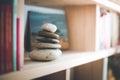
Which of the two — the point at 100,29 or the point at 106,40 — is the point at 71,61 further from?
the point at 106,40

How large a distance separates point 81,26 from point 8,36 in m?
0.74

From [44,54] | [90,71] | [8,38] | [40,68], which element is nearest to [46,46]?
[44,54]

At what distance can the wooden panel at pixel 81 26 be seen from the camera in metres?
1.22

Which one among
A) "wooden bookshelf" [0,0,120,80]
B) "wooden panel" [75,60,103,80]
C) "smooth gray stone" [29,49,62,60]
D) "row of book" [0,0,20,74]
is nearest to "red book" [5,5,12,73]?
"row of book" [0,0,20,74]

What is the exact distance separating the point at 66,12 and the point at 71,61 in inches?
22.4

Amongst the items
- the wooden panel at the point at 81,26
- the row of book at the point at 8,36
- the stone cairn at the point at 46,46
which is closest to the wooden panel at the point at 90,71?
the wooden panel at the point at 81,26

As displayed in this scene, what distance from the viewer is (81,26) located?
128 cm

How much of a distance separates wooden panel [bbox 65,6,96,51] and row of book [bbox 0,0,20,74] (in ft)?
2.25

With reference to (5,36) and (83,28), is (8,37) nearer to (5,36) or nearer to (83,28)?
(5,36)

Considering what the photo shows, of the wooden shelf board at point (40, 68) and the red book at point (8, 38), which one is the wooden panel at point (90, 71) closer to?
the wooden shelf board at point (40, 68)

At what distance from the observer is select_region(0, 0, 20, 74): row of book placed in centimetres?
60

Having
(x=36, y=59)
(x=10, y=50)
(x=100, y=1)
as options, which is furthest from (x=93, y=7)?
(x=10, y=50)

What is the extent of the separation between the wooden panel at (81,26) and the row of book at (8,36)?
0.69 m

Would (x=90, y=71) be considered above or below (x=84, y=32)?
below
